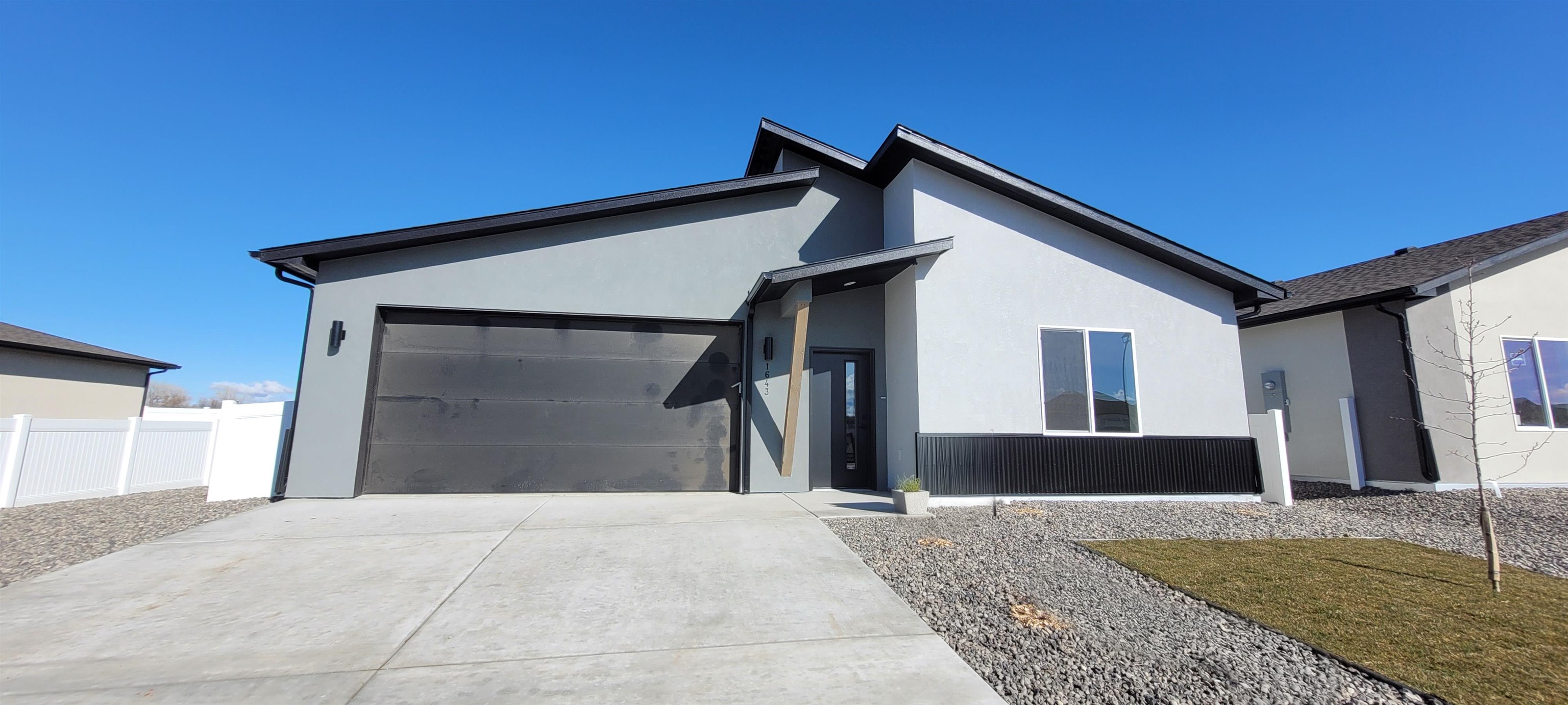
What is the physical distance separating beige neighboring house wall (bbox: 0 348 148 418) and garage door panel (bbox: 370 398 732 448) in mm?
12832

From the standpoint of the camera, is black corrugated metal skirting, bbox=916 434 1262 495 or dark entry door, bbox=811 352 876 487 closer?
black corrugated metal skirting, bbox=916 434 1262 495

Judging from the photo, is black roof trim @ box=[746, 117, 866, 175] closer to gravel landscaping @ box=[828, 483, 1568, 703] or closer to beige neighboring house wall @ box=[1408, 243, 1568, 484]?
gravel landscaping @ box=[828, 483, 1568, 703]

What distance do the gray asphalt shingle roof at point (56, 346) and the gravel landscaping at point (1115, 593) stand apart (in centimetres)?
2035

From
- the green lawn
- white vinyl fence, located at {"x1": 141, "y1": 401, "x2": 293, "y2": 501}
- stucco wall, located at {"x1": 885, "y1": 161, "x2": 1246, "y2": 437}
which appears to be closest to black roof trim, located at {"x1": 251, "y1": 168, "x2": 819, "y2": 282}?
white vinyl fence, located at {"x1": 141, "y1": 401, "x2": 293, "y2": 501}

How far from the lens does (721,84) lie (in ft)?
39.0

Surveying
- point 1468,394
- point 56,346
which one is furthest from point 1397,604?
point 56,346

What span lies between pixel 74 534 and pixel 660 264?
644 centimetres

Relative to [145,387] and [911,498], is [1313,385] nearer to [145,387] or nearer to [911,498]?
[911,498]

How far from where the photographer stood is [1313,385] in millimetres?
10086

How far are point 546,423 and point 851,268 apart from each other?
15.2 ft

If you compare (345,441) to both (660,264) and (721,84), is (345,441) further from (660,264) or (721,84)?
(721,84)

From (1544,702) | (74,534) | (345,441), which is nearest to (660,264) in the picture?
(345,441)

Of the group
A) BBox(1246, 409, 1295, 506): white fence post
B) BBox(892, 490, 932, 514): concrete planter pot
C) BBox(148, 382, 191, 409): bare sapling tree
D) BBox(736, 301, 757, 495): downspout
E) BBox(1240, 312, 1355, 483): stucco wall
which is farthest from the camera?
BBox(148, 382, 191, 409): bare sapling tree

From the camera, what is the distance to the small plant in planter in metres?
6.17
